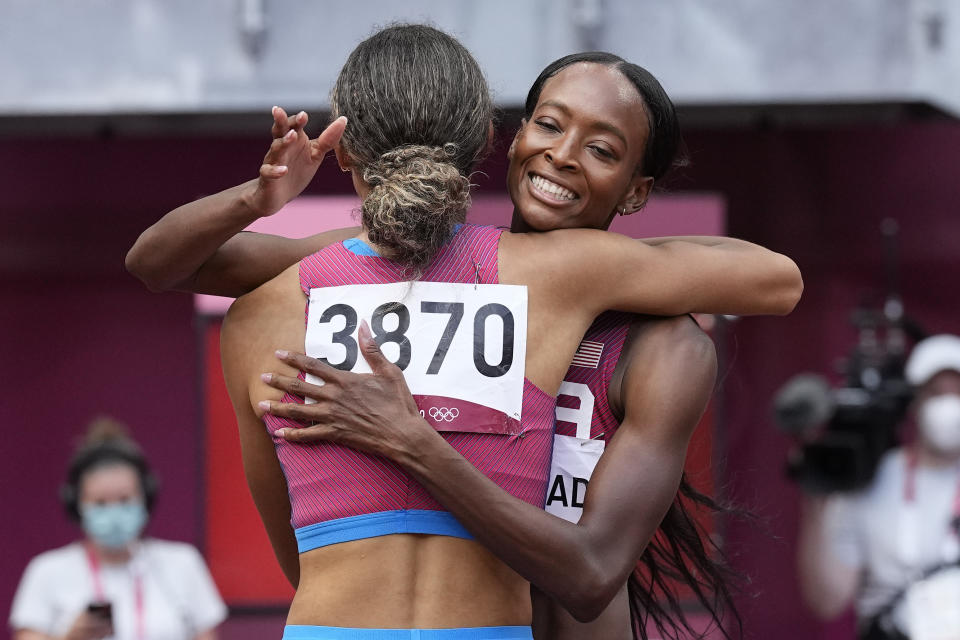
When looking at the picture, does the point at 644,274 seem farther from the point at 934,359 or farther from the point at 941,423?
the point at 934,359

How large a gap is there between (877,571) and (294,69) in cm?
325

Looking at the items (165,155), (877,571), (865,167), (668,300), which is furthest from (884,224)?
(668,300)

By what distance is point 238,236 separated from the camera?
2117mm

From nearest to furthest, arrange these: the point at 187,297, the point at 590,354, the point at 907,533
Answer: the point at 590,354
the point at 907,533
the point at 187,297

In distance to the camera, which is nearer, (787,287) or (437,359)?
(437,359)

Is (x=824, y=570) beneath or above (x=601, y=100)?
beneath

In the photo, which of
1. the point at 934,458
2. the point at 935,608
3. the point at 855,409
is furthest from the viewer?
the point at 855,409

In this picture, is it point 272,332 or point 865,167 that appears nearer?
point 272,332

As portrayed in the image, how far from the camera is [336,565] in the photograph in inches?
76.6

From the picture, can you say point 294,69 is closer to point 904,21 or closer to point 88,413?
point 88,413

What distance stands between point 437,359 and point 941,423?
3778 millimetres

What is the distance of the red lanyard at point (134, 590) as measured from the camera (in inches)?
192

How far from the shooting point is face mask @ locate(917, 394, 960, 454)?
17.0ft

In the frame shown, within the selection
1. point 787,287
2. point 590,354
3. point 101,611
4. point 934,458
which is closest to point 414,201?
point 590,354
